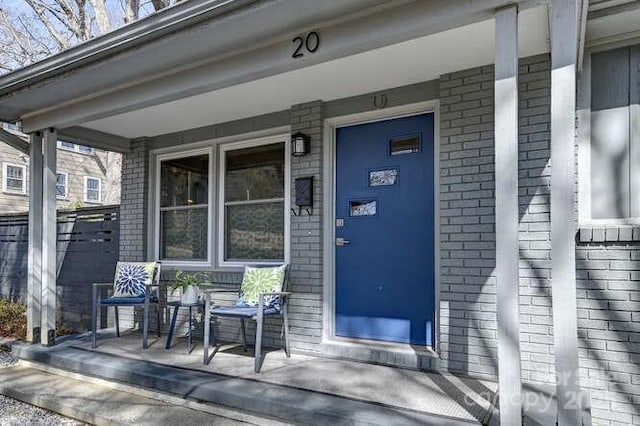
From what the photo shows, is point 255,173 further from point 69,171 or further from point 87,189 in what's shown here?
point 87,189

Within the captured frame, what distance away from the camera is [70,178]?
1302 centimetres

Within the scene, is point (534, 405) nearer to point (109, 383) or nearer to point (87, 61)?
point (109, 383)

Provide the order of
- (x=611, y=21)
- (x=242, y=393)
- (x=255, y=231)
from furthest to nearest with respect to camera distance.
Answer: (x=255, y=231) < (x=242, y=393) < (x=611, y=21)

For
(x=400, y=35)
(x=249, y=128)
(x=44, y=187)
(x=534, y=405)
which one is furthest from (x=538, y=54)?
(x=44, y=187)

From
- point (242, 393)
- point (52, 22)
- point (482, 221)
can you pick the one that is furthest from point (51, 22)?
point (482, 221)

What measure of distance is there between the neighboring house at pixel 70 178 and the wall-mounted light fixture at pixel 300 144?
8.46 meters

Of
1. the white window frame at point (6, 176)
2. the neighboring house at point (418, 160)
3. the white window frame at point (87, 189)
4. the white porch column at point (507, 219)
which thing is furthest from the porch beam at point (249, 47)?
the white window frame at point (87, 189)

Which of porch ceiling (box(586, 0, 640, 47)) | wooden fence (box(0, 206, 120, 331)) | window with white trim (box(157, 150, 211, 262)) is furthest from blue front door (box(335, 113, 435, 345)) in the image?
wooden fence (box(0, 206, 120, 331))

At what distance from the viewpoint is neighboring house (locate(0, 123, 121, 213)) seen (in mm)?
11484

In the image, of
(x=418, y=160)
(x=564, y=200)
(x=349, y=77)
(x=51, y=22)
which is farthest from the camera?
(x=51, y=22)

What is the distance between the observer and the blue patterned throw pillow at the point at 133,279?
4594 mm

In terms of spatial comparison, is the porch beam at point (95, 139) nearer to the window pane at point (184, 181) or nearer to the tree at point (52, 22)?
the window pane at point (184, 181)

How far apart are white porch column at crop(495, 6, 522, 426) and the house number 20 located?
969 millimetres

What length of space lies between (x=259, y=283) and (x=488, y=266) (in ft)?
6.06
